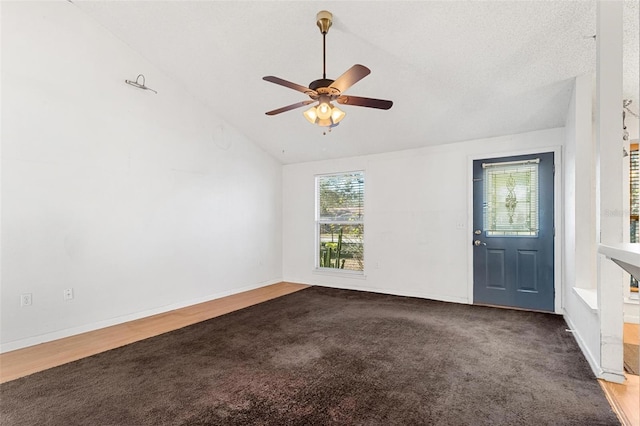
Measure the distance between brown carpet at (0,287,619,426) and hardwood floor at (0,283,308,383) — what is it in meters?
0.20

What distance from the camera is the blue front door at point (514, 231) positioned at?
4301mm

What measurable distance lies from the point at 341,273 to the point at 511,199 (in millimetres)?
2936

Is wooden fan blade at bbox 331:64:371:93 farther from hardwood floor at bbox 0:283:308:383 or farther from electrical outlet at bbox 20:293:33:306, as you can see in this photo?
electrical outlet at bbox 20:293:33:306

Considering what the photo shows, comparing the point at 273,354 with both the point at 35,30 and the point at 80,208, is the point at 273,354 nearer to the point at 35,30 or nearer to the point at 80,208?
the point at 80,208

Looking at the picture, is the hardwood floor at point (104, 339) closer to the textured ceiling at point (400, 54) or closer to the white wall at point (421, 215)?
the white wall at point (421, 215)

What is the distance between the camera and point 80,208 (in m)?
3.63

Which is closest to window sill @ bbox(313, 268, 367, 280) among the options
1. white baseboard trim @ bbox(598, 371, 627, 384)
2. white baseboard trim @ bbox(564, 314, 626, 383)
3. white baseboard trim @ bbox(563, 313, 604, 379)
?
white baseboard trim @ bbox(563, 313, 604, 379)

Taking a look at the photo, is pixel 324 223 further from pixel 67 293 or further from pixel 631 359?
pixel 631 359

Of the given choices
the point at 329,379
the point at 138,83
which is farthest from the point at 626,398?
the point at 138,83

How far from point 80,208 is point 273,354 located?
8.69 ft

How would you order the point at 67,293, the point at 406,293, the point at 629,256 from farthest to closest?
the point at 406,293 → the point at 67,293 → the point at 629,256

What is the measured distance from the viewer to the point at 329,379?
2.49m

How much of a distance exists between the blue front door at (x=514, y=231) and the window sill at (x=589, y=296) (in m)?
1.04

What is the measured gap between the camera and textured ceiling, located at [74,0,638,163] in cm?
282
